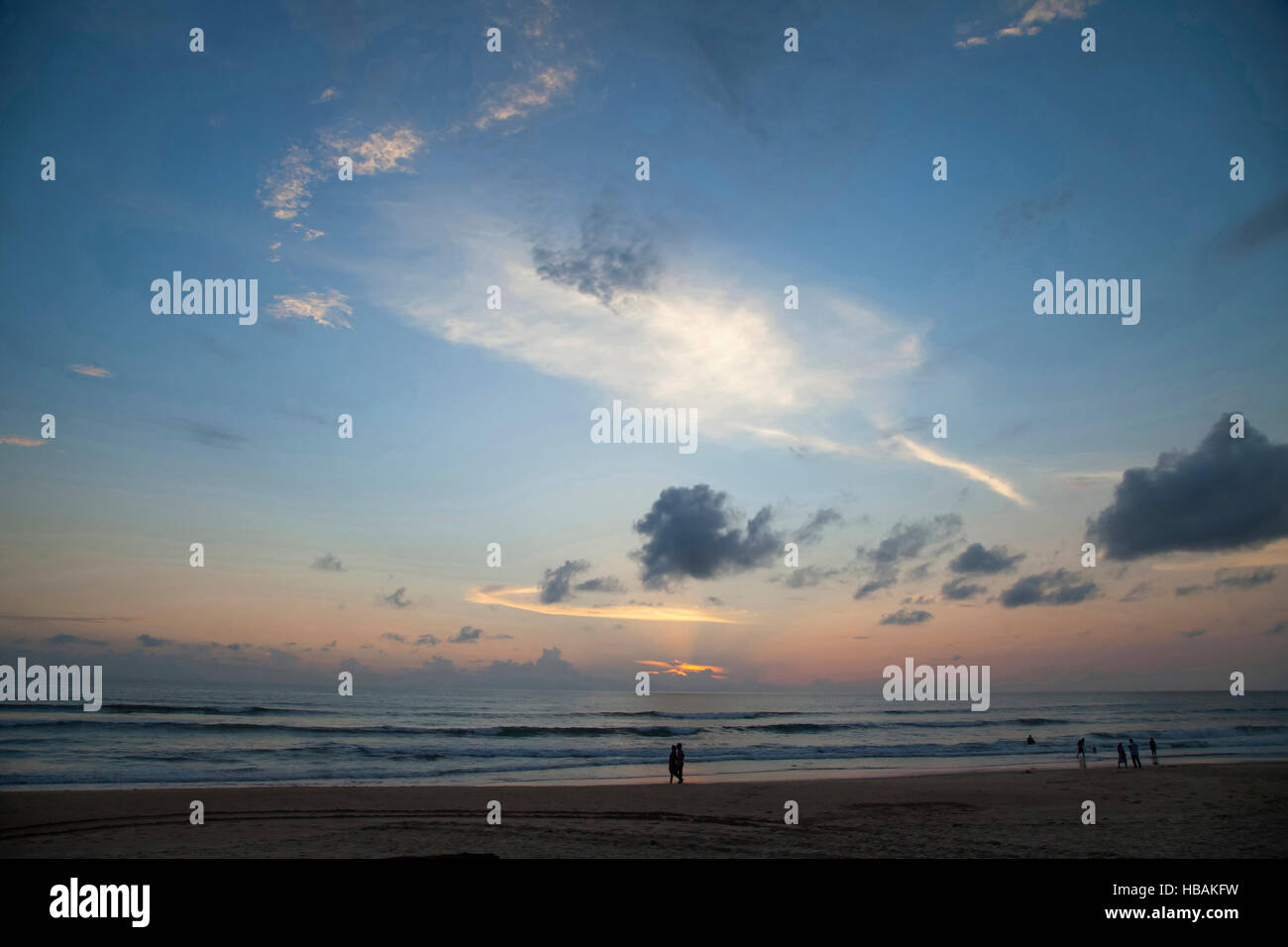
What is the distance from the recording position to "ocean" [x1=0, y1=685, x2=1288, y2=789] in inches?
1284

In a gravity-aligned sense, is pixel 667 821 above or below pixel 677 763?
above

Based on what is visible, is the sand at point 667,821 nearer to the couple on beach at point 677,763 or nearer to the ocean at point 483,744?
the couple on beach at point 677,763

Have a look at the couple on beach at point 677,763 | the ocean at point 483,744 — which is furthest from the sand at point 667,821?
the ocean at point 483,744

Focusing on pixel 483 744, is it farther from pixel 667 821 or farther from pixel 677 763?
pixel 667 821

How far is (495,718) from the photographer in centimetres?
6969

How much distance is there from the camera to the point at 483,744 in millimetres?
48094

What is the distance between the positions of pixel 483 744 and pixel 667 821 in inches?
1291

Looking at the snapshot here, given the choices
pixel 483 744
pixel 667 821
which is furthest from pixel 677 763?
pixel 483 744
